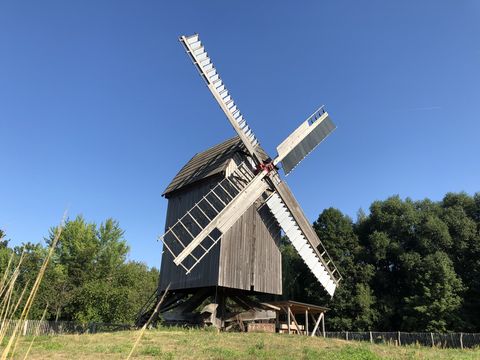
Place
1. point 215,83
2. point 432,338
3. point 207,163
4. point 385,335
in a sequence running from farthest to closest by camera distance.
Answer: point 385,335 → point 432,338 → point 207,163 → point 215,83

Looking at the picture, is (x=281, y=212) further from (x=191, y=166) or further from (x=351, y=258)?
(x=351, y=258)

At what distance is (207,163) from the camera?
18.0m

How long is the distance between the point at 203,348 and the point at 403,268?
27237 millimetres

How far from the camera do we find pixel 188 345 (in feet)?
35.7

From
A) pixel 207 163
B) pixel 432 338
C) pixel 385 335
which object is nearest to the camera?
pixel 207 163

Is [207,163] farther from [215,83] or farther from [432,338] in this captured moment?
[432,338]

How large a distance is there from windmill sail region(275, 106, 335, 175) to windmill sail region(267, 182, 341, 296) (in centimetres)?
106

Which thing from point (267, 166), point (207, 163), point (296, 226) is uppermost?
point (207, 163)

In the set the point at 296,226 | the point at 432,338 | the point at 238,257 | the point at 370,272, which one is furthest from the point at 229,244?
the point at 370,272

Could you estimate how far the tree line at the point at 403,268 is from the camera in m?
28.4

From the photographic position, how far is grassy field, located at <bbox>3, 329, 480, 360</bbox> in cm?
954

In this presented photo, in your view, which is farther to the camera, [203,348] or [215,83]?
[215,83]

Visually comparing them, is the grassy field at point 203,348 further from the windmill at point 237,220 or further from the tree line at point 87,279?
the tree line at point 87,279

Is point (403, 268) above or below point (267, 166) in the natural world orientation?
below
